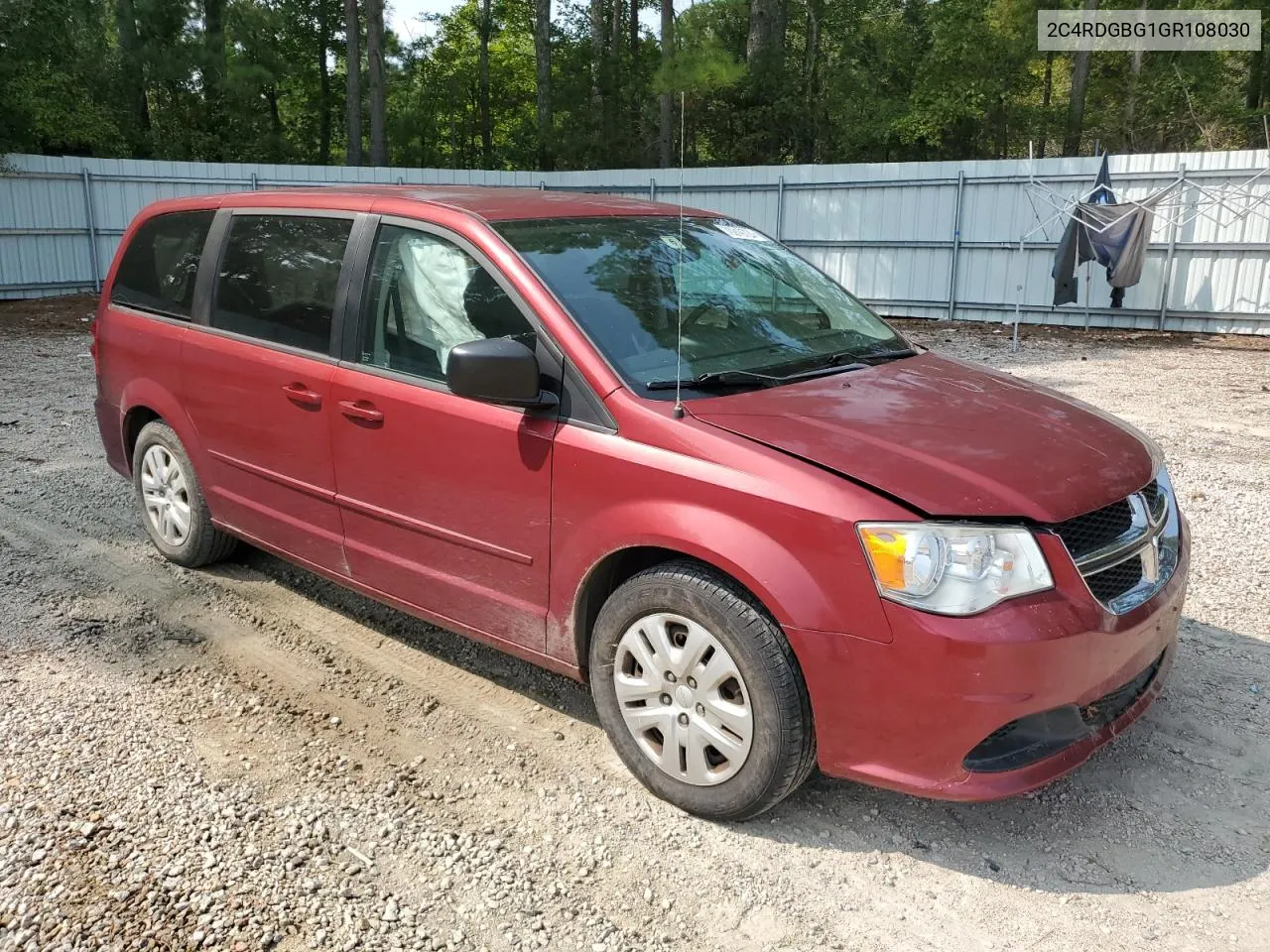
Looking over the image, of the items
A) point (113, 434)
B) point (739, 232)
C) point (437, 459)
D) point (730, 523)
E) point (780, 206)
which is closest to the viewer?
point (730, 523)

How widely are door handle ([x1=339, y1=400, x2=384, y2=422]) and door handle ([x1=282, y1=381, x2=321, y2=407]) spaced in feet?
0.53

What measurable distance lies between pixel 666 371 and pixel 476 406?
2.14ft

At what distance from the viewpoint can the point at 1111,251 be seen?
44.8 feet

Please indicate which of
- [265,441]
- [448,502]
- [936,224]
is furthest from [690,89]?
[448,502]

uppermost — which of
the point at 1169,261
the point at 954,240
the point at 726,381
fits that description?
the point at 954,240

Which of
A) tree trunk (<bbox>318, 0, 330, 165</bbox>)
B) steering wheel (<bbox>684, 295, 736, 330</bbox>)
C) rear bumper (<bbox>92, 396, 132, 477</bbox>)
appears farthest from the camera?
tree trunk (<bbox>318, 0, 330, 165</bbox>)

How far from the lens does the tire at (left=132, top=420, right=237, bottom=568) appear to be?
15.9ft

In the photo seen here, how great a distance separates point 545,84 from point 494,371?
2930 cm

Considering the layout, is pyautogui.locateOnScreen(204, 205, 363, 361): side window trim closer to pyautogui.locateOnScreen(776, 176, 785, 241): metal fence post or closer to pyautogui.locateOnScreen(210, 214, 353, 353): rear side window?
pyautogui.locateOnScreen(210, 214, 353, 353): rear side window

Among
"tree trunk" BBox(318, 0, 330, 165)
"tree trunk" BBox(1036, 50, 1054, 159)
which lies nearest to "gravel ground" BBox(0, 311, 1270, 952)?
"tree trunk" BBox(1036, 50, 1054, 159)

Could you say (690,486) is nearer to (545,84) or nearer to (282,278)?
(282,278)

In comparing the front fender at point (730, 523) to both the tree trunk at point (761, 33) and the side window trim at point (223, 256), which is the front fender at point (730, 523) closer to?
the side window trim at point (223, 256)

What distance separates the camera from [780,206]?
1839 centimetres

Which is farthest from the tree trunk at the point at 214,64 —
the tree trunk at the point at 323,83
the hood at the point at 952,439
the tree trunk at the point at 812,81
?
the hood at the point at 952,439
